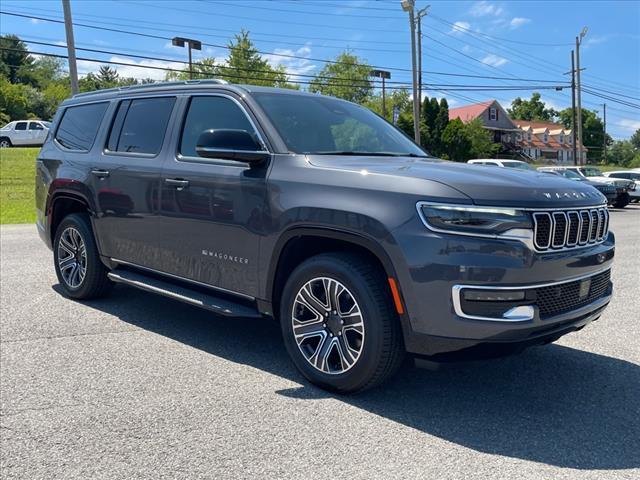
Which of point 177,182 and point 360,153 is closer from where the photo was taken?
point 360,153

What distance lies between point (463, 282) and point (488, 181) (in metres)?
0.61

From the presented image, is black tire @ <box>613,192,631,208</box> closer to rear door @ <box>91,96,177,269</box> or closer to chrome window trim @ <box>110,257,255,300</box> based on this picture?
rear door @ <box>91,96,177,269</box>

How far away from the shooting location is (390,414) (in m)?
3.43

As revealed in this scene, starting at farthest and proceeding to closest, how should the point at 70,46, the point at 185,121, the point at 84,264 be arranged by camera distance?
the point at 70,46 → the point at 84,264 → the point at 185,121

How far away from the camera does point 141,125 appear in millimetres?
5148

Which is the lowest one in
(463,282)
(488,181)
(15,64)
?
(463,282)

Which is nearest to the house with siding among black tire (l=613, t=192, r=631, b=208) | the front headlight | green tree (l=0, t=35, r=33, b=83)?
black tire (l=613, t=192, r=631, b=208)

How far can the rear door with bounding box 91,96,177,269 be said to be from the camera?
479cm

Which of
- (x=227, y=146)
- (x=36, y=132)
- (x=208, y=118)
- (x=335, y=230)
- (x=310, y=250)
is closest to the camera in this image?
(x=335, y=230)

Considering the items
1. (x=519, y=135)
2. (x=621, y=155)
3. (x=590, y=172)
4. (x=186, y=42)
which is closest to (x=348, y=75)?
(x=519, y=135)

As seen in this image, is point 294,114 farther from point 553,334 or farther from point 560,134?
point 560,134

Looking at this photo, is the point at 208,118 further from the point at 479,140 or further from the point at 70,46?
the point at 479,140

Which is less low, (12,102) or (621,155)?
(12,102)

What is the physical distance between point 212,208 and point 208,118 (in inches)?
31.6
